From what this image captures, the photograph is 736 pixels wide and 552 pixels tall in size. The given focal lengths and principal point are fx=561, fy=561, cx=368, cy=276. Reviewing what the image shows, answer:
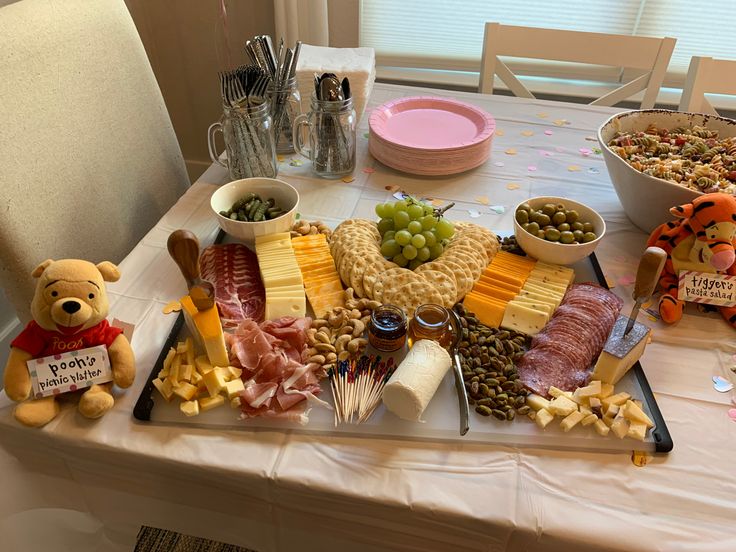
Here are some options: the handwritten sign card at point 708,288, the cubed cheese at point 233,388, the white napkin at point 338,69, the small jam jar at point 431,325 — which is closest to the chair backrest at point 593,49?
the white napkin at point 338,69

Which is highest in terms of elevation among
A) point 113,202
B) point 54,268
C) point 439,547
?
point 54,268

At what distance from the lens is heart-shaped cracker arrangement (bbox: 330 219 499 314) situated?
37.5 inches

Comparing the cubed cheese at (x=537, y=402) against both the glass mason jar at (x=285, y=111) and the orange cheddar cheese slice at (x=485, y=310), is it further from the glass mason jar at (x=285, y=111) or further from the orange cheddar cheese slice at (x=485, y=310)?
the glass mason jar at (x=285, y=111)

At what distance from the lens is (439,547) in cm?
74

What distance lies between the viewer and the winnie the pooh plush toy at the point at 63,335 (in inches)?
29.4

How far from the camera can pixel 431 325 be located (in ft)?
2.78

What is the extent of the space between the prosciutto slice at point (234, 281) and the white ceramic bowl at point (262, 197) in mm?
40

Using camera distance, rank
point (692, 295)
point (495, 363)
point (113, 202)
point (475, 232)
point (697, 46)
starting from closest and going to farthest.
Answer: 1. point (495, 363)
2. point (692, 295)
3. point (475, 232)
4. point (113, 202)
5. point (697, 46)

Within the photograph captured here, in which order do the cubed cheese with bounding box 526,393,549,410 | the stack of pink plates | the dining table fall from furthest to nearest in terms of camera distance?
the stack of pink plates
the cubed cheese with bounding box 526,393,549,410
the dining table

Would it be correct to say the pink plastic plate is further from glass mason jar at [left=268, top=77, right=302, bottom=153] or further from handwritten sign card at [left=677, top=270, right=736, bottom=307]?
handwritten sign card at [left=677, top=270, right=736, bottom=307]

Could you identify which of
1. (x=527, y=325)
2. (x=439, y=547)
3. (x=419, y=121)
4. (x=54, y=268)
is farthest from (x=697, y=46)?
(x=54, y=268)

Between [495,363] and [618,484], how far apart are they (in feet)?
0.74

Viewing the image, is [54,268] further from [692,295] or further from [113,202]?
[692,295]

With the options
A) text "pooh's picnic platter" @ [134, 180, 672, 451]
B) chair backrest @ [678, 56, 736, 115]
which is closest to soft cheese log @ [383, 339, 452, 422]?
text "pooh's picnic platter" @ [134, 180, 672, 451]
